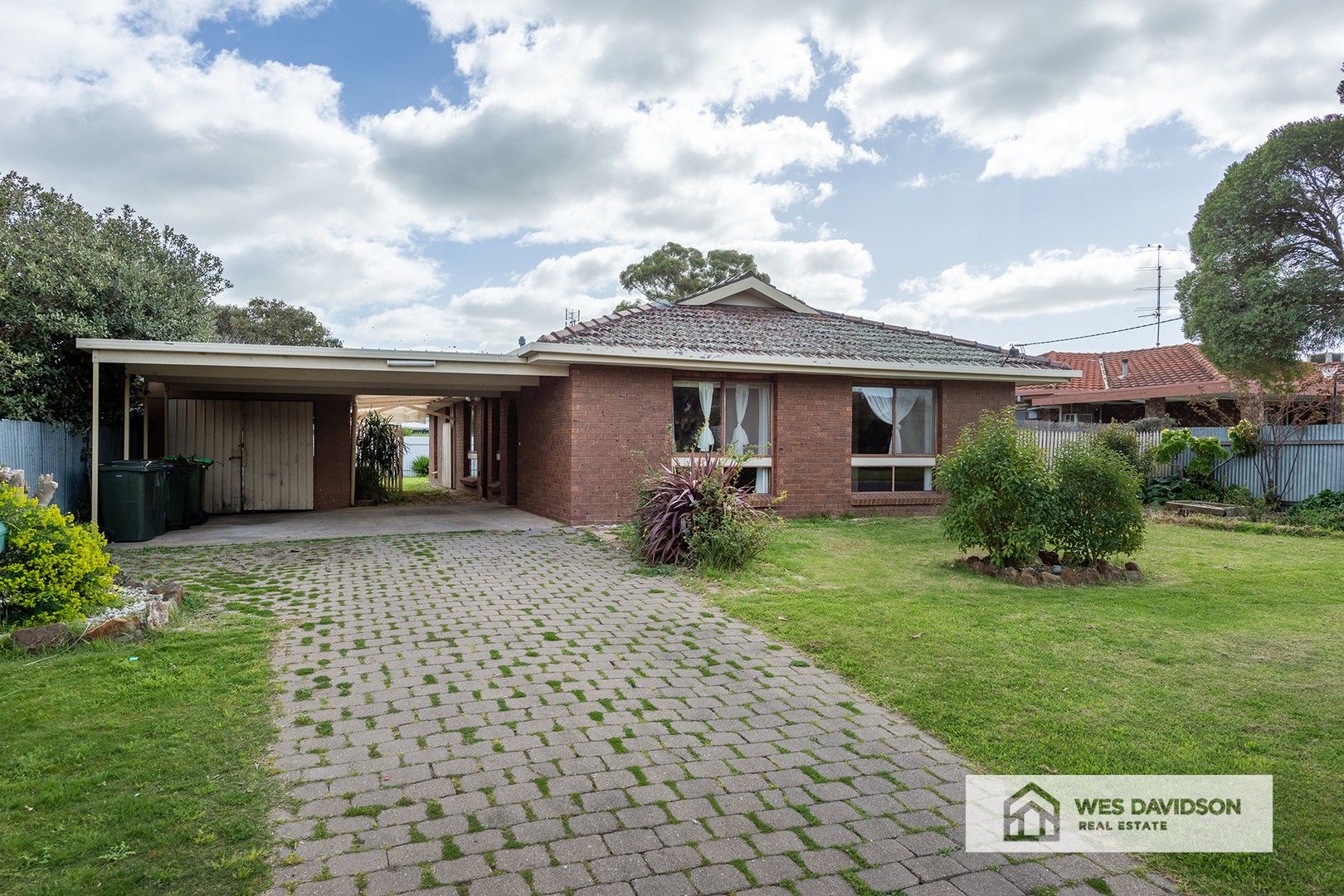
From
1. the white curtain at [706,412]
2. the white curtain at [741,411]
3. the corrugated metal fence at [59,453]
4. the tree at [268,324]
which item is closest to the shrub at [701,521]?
the white curtain at [706,412]

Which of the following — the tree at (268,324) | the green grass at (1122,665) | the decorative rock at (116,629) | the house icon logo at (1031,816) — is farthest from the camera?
the tree at (268,324)

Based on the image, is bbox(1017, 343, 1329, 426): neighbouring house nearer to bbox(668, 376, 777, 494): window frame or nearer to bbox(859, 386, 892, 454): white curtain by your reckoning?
bbox(859, 386, 892, 454): white curtain

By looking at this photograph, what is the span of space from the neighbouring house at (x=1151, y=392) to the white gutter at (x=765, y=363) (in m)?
6.09

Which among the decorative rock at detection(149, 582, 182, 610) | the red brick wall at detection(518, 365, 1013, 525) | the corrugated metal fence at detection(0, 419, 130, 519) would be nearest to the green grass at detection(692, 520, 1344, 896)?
the red brick wall at detection(518, 365, 1013, 525)

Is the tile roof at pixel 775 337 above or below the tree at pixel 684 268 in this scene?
below

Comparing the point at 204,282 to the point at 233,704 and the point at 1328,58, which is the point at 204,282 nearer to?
the point at 233,704

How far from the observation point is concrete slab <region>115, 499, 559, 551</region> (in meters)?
11.1

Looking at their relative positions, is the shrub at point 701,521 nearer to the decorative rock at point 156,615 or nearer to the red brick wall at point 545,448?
the red brick wall at point 545,448

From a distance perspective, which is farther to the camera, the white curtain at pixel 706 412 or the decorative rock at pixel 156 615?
the white curtain at pixel 706 412

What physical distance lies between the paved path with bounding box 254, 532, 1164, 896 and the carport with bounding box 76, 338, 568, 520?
Result: 20.0 feet

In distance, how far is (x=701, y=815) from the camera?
10.2ft

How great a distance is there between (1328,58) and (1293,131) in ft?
4.58

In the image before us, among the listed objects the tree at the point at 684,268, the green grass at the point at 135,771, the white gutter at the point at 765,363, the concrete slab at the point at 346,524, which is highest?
the tree at the point at 684,268

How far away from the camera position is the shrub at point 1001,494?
8.32m
